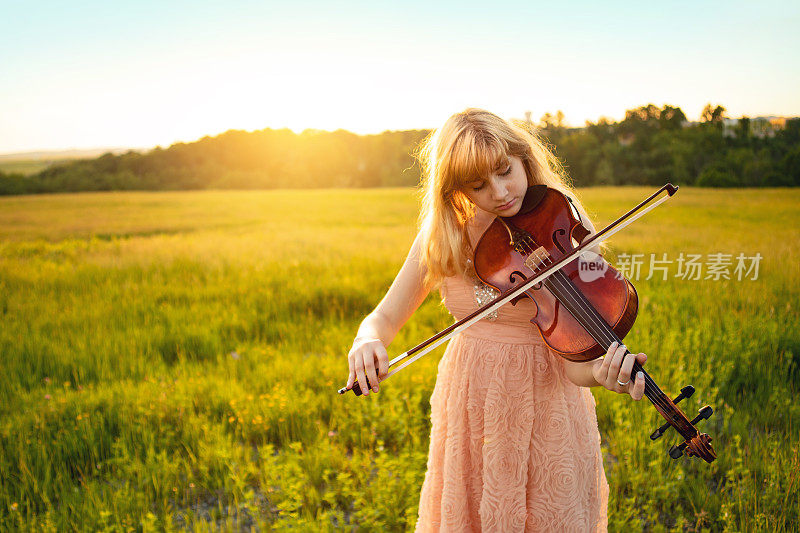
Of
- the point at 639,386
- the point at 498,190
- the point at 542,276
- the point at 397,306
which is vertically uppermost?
the point at 498,190

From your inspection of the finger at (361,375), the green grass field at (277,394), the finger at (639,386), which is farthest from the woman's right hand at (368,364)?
the green grass field at (277,394)

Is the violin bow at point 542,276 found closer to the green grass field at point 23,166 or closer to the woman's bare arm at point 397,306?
the woman's bare arm at point 397,306

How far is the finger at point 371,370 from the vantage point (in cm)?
137

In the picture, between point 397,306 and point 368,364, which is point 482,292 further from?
point 368,364

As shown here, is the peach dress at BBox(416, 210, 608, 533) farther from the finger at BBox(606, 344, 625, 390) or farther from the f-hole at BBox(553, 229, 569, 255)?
the finger at BBox(606, 344, 625, 390)

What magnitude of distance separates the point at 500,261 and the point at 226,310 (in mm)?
4121

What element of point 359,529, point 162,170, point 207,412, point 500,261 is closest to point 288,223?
point 162,170

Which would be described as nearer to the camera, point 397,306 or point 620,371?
point 620,371

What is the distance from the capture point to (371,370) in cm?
138

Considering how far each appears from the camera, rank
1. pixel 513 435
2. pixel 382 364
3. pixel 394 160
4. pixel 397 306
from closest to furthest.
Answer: pixel 382 364
pixel 513 435
pixel 397 306
pixel 394 160

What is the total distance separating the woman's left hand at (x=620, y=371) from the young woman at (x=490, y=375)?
0.51 ft

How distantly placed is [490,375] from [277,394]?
6.50 ft

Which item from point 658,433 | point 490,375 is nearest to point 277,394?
point 490,375

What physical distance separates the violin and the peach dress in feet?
0.45
